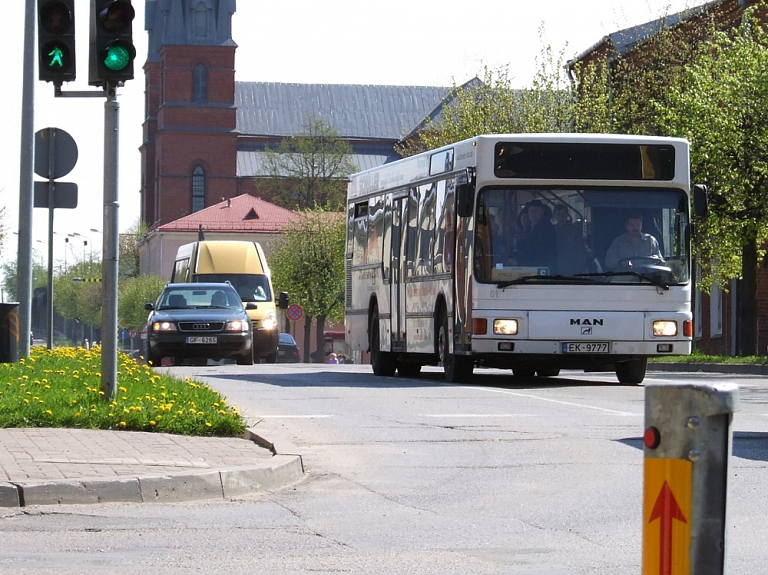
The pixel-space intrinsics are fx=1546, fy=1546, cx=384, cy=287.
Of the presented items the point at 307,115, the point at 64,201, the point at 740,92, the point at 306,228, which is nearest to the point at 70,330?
the point at 307,115

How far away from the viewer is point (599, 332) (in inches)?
740

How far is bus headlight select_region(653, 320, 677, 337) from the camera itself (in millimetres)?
18828

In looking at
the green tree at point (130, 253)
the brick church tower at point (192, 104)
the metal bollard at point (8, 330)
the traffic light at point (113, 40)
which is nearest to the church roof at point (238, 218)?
the brick church tower at point (192, 104)

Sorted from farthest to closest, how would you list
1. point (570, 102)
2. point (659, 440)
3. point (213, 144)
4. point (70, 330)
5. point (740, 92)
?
point (70, 330) < point (213, 144) < point (570, 102) < point (740, 92) < point (659, 440)

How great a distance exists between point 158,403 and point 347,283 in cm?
1307

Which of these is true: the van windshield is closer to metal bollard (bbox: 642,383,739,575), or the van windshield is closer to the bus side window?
the bus side window

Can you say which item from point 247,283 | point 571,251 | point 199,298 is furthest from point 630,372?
point 247,283

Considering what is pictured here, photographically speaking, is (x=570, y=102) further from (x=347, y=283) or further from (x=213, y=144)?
Answer: (x=213, y=144)

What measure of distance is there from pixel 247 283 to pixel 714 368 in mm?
11139

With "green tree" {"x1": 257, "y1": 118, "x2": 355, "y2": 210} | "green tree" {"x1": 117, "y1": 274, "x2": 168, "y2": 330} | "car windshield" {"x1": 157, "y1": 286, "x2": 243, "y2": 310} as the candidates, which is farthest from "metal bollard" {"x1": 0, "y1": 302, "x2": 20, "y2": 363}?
"green tree" {"x1": 257, "y1": 118, "x2": 355, "y2": 210}

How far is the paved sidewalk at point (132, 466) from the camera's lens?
8586 mm

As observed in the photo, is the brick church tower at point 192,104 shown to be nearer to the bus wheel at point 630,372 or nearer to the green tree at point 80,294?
the green tree at point 80,294

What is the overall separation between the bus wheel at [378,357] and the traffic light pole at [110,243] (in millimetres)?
10400

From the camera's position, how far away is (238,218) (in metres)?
108
